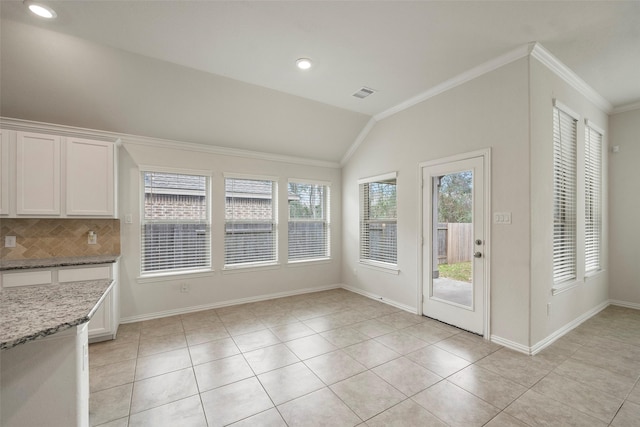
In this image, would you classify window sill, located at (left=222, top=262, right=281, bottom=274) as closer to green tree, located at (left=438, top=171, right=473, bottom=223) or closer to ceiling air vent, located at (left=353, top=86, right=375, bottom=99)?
green tree, located at (left=438, top=171, right=473, bottom=223)

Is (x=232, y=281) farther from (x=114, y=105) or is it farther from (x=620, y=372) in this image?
(x=620, y=372)

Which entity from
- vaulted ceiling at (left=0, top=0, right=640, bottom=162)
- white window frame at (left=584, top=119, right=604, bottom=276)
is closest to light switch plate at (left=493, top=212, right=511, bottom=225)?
vaulted ceiling at (left=0, top=0, right=640, bottom=162)

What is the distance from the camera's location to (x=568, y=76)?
3.34 metres

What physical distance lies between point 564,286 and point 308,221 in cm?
383

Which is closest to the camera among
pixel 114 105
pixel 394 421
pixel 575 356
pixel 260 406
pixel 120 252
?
pixel 394 421

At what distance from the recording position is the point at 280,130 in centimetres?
448

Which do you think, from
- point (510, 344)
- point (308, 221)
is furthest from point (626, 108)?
point (308, 221)

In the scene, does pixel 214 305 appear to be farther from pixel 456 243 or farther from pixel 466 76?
pixel 466 76

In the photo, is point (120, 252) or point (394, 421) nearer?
point (394, 421)

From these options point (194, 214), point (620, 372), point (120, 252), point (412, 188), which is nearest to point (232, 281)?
point (194, 214)

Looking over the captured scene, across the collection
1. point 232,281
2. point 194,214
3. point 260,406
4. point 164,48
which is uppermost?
point 164,48

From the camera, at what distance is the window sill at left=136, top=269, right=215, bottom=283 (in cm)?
393

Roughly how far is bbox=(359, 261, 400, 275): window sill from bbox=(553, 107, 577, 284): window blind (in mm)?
1935

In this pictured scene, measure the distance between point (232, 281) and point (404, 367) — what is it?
9.70 ft
